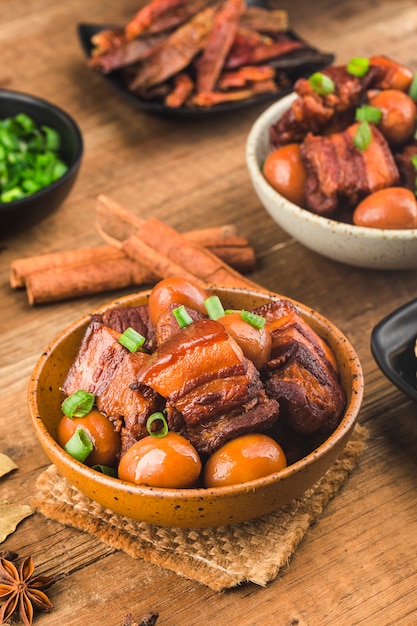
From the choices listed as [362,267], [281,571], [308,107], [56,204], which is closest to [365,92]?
[308,107]

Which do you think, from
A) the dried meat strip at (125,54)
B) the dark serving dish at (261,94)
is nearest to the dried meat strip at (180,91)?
the dark serving dish at (261,94)

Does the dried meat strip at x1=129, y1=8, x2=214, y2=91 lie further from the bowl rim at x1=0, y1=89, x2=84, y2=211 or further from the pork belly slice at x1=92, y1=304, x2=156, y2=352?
the pork belly slice at x1=92, y1=304, x2=156, y2=352

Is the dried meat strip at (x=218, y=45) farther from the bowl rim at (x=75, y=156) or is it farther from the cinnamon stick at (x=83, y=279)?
the cinnamon stick at (x=83, y=279)

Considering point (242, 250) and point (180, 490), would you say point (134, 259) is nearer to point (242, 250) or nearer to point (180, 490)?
Answer: point (242, 250)

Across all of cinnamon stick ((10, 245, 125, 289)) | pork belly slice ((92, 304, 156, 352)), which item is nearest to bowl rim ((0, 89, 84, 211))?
cinnamon stick ((10, 245, 125, 289))

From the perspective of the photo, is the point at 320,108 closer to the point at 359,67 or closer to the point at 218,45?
the point at 359,67

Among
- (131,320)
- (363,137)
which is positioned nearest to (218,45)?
(363,137)
